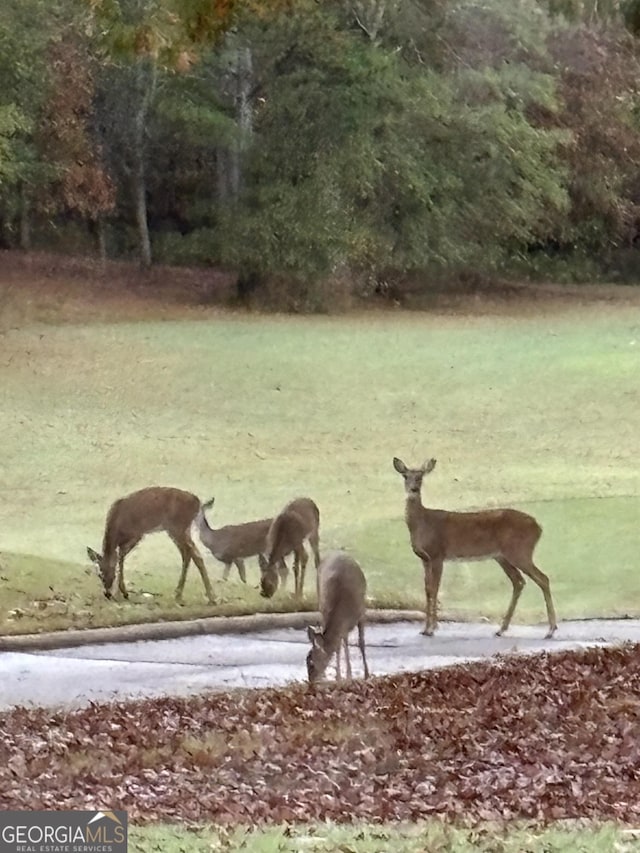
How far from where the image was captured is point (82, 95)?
6.01 m

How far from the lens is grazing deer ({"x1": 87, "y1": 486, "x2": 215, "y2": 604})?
19.0 ft

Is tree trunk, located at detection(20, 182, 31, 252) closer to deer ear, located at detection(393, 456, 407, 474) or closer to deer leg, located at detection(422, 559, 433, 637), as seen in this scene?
deer ear, located at detection(393, 456, 407, 474)

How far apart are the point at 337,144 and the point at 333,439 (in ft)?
3.65

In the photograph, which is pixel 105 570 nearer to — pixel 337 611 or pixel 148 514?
pixel 148 514

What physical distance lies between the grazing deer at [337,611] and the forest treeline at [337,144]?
1223mm

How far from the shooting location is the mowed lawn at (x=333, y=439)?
5.95 metres

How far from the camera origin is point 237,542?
19.4 feet

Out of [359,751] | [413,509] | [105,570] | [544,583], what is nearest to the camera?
[359,751]

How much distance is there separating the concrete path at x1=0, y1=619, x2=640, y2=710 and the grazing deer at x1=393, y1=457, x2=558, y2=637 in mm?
90

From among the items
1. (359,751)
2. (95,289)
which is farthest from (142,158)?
(359,751)

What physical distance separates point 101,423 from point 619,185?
7.14 feet

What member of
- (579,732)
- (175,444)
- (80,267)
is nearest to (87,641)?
(175,444)

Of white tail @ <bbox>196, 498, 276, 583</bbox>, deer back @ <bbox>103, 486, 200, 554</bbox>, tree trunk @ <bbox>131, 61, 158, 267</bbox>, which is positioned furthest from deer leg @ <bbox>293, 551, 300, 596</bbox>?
tree trunk @ <bbox>131, 61, 158, 267</bbox>

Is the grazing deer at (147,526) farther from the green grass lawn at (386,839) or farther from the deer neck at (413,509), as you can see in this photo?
the green grass lawn at (386,839)
